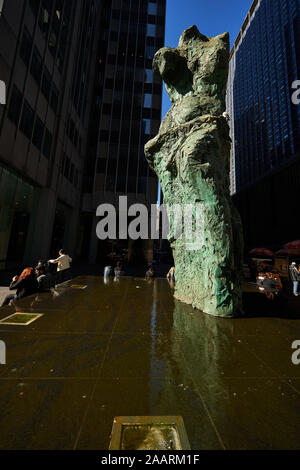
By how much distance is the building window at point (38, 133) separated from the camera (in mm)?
16047

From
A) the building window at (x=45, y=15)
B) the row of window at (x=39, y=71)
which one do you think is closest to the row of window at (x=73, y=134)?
the row of window at (x=39, y=71)

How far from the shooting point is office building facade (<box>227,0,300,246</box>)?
82.6 feet

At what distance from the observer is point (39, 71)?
15.9m

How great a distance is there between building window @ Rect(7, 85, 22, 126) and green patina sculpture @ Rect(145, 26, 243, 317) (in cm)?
992

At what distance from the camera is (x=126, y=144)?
2788 cm

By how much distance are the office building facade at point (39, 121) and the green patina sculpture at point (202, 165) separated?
1038 centimetres

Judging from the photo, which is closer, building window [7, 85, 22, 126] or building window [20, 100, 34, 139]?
building window [7, 85, 22, 126]

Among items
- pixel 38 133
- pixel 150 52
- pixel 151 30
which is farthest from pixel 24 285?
pixel 151 30

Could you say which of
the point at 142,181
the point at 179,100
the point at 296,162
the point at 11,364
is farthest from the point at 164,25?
the point at 11,364

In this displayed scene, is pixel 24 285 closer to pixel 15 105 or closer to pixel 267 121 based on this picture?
pixel 15 105

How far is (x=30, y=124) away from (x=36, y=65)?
4646 millimetres

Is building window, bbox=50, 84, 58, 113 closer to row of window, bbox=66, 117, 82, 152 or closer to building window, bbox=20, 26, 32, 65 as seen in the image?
row of window, bbox=66, 117, 82, 152

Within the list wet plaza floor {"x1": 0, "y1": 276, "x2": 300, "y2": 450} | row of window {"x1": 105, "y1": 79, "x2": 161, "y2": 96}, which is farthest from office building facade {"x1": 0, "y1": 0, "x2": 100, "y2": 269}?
wet plaza floor {"x1": 0, "y1": 276, "x2": 300, "y2": 450}
